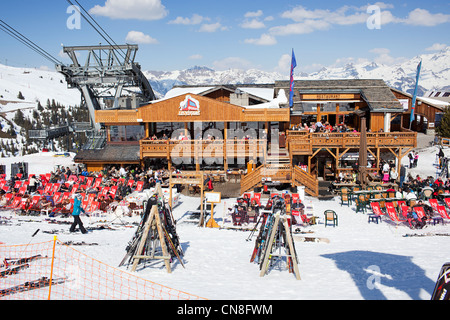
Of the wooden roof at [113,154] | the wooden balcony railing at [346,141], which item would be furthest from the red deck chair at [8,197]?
the wooden balcony railing at [346,141]

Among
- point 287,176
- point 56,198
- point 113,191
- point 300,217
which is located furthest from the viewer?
point 287,176

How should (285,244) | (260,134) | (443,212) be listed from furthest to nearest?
(260,134), (443,212), (285,244)

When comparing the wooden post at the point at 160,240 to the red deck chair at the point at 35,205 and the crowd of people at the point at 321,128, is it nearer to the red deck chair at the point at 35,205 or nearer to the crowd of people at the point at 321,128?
the red deck chair at the point at 35,205

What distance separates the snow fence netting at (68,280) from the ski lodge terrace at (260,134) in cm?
1169

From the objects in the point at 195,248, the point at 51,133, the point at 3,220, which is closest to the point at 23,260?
the point at 195,248

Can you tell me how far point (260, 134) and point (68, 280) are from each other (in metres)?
19.1

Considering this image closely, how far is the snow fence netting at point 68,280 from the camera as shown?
25.3 ft

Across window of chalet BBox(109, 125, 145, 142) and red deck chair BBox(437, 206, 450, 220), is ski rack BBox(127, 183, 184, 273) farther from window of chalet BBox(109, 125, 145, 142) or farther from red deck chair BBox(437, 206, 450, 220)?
window of chalet BBox(109, 125, 145, 142)

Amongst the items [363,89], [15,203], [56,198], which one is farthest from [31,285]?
[363,89]

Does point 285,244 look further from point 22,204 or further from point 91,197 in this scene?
point 22,204

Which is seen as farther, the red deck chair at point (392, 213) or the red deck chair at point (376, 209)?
the red deck chair at point (376, 209)

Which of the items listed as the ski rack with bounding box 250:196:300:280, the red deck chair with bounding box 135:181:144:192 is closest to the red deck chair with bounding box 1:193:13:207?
the red deck chair with bounding box 135:181:144:192

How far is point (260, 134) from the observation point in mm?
26109

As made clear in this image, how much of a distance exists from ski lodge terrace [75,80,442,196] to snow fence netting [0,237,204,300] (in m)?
11.7
